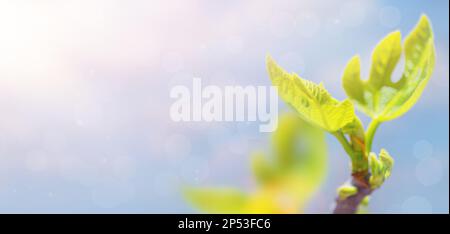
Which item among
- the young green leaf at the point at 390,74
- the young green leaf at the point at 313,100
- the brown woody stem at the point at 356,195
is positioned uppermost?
the young green leaf at the point at 390,74

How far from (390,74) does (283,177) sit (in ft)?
0.60

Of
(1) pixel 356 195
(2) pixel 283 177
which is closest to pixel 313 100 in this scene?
(1) pixel 356 195

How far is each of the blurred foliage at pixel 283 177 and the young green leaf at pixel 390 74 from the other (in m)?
0.13

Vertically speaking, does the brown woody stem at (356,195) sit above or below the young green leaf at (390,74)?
below

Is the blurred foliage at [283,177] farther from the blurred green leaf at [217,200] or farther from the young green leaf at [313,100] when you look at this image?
the young green leaf at [313,100]

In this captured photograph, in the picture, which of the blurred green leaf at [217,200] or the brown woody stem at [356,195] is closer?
the brown woody stem at [356,195]

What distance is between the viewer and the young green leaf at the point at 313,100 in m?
0.31

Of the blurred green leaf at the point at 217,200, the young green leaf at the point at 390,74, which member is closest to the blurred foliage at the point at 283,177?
the blurred green leaf at the point at 217,200

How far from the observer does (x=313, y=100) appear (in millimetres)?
313

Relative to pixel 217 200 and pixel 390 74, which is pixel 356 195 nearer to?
pixel 390 74
